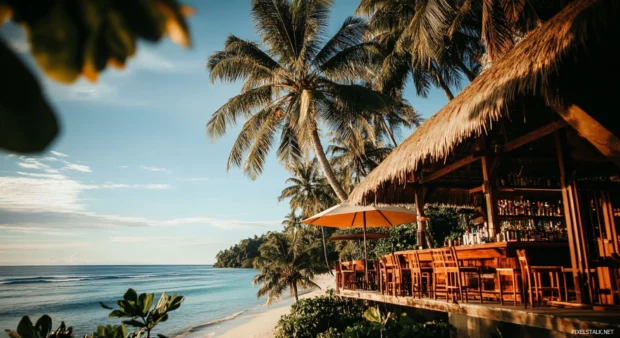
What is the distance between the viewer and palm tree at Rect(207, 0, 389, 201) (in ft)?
38.8

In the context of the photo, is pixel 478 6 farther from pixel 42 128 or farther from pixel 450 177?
pixel 42 128

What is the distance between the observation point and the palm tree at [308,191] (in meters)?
28.1

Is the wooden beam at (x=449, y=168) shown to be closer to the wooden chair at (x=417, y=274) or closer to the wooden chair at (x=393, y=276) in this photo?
the wooden chair at (x=417, y=274)

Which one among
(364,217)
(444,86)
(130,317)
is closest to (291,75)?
(364,217)

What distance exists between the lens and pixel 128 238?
39875 mm

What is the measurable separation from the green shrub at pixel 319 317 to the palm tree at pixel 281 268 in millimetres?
4373

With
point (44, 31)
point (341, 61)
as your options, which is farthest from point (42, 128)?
point (341, 61)

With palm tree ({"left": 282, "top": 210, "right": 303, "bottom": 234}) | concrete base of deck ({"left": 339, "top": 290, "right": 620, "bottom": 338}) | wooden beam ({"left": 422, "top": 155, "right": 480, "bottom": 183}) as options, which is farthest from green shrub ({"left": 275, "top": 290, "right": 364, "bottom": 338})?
palm tree ({"left": 282, "top": 210, "right": 303, "bottom": 234})

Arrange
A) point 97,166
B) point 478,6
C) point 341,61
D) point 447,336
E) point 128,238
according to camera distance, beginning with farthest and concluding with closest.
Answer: point 128,238 < point 97,166 < point 341,61 < point 478,6 < point 447,336

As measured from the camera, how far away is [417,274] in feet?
21.5

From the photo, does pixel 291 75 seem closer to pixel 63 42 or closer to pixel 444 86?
pixel 444 86

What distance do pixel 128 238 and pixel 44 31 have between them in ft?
146

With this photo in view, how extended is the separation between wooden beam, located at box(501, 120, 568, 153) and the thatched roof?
0.48 metres

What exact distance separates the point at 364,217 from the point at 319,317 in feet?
14.7
